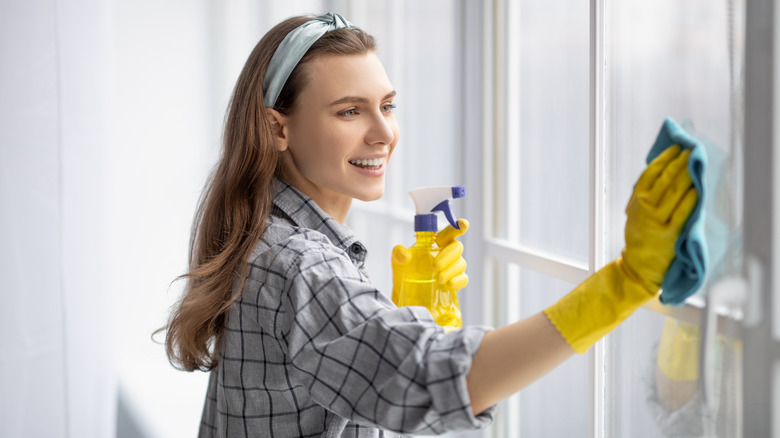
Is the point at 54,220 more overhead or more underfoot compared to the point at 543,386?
more overhead

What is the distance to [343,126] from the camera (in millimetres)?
954

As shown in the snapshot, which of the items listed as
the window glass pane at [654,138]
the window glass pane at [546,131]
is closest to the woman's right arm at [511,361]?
the window glass pane at [654,138]

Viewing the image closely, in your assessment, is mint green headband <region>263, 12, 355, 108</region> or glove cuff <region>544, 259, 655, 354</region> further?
mint green headband <region>263, 12, 355, 108</region>

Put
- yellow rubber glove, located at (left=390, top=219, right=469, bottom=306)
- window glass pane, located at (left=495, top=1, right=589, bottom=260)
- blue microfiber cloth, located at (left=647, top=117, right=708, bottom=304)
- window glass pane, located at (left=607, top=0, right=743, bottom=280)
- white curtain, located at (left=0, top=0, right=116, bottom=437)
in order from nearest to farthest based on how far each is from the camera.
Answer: blue microfiber cloth, located at (left=647, top=117, right=708, bottom=304) < window glass pane, located at (left=607, top=0, right=743, bottom=280) < yellow rubber glove, located at (left=390, top=219, right=469, bottom=306) < window glass pane, located at (left=495, top=1, right=589, bottom=260) < white curtain, located at (left=0, top=0, right=116, bottom=437)

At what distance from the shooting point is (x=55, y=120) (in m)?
1.45

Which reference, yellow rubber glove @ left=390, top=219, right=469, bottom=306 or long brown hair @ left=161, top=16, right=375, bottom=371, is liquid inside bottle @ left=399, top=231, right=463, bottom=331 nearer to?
yellow rubber glove @ left=390, top=219, right=469, bottom=306

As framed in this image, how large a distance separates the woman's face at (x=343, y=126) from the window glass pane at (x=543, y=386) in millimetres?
414

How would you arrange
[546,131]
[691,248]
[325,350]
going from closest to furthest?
[691,248] < [325,350] < [546,131]

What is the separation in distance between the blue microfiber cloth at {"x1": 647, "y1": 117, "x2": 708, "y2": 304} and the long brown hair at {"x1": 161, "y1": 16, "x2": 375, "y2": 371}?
0.51 meters

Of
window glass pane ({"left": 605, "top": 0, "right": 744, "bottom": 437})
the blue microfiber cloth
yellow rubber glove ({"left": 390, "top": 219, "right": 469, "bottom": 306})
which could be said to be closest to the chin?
yellow rubber glove ({"left": 390, "top": 219, "right": 469, "bottom": 306})

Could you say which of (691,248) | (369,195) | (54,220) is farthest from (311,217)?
(54,220)

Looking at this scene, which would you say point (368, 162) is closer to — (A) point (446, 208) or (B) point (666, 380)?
(A) point (446, 208)

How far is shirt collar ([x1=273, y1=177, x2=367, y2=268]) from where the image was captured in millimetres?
965

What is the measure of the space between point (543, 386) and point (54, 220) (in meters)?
1.07
